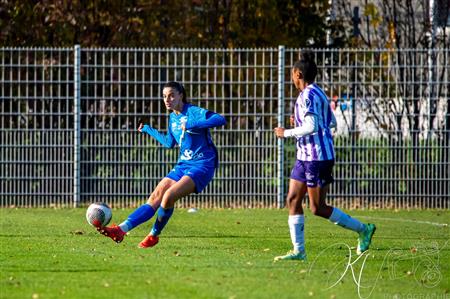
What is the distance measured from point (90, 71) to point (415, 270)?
1189 cm

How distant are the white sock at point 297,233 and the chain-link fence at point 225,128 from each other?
9604 millimetres

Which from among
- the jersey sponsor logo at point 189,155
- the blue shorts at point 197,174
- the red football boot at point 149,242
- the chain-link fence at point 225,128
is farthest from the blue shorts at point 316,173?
the chain-link fence at point 225,128

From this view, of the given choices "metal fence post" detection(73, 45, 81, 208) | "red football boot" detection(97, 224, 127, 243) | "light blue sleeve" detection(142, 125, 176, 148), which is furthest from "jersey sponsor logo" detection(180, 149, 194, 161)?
"metal fence post" detection(73, 45, 81, 208)

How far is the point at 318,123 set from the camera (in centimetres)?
1229

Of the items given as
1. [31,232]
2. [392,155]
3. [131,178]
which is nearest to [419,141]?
[392,155]

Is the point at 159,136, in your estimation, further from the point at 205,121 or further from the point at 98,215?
the point at 98,215

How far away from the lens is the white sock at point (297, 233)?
1223 cm

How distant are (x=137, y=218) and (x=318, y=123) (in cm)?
249

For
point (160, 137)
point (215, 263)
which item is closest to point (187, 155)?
point (160, 137)

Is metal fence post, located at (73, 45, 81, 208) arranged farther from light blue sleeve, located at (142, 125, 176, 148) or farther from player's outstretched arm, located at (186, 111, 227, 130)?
player's outstretched arm, located at (186, 111, 227, 130)

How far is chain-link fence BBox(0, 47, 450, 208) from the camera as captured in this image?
865 inches

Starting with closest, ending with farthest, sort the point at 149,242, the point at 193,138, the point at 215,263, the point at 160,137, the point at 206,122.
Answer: the point at 215,263
the point at 149,242
the point at 206,122
the point at 193,138
the point at 160,137

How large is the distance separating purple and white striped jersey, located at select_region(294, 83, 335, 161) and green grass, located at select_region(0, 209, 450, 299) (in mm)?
1052

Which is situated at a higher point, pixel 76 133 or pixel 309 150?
pixel 309 150
